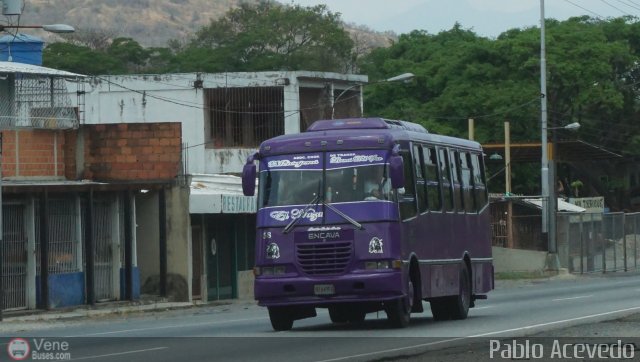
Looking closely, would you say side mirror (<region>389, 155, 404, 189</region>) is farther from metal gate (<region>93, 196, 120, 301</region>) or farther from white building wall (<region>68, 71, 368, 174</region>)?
white building wall (<region>68, 71, 368, 174</region>)

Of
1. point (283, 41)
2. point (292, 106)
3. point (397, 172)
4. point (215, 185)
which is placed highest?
point (283, 41)

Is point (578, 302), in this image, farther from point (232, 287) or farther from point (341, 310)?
point (232, 287)

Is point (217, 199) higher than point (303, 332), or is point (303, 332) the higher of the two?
point (217, 199)

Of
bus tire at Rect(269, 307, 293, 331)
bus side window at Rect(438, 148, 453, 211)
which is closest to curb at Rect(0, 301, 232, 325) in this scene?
bus tire at Rect(269, 307, 293, 331)

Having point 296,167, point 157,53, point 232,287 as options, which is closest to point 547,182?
point 232,287

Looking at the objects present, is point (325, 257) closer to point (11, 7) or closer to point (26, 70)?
point (26, 70)

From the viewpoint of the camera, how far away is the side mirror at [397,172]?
67.5ft

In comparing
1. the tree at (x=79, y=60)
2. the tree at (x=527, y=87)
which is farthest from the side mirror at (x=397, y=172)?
the tree at (x=79, y=60)

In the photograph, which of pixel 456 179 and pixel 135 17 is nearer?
pixel 456 179

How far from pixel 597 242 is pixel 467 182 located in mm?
30275

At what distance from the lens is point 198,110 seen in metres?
51.6

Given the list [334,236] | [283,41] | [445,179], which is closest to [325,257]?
[334,236]

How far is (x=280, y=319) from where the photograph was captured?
21.8 metres

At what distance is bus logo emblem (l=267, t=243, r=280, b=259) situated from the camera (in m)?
20.9
